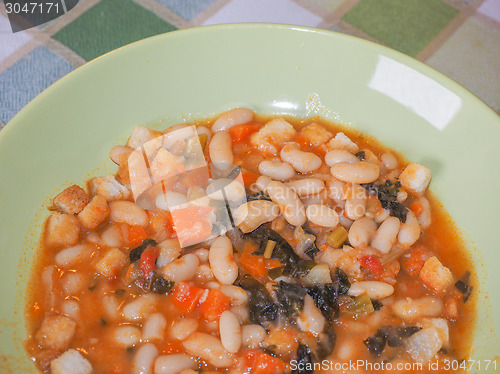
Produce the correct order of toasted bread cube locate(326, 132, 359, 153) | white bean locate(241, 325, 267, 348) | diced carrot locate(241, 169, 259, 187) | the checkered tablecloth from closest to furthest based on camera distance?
white bean locate(241, 325, 267, 348) < diced carrot locate(241, 169, 259, 187) < toasted bread cube locate(326, 132, 359, 153) < the checkered tablecloth

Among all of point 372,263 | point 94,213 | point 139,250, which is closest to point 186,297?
point 139,250

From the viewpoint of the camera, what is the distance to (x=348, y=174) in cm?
251

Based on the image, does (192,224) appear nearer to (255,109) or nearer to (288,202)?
(288,202)

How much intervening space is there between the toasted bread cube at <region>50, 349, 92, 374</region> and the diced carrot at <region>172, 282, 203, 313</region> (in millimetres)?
456

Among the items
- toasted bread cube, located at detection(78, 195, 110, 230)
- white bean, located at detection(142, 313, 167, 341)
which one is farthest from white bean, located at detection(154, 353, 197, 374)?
toasted bread cube, located at detection(78, 195, 110, 230)

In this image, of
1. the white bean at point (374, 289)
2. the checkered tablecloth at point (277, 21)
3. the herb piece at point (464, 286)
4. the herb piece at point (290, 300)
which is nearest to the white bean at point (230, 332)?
the herb piece at point (290, 300)

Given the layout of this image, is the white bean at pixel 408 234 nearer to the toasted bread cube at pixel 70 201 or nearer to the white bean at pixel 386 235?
the white bean at pixel 386 235

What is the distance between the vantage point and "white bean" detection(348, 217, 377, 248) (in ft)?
7.73

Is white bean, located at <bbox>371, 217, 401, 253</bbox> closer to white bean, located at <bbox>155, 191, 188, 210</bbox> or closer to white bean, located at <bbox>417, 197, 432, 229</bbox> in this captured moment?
white bean, located at <bbox>417, 197, 432, 229</bbox>

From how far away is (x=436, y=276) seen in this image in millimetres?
2303

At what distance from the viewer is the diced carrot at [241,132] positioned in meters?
2.85

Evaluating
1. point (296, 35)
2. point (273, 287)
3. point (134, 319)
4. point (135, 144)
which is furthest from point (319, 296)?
point (296, 35)

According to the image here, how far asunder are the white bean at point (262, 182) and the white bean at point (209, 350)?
2.71 ft

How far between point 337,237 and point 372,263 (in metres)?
0.21
